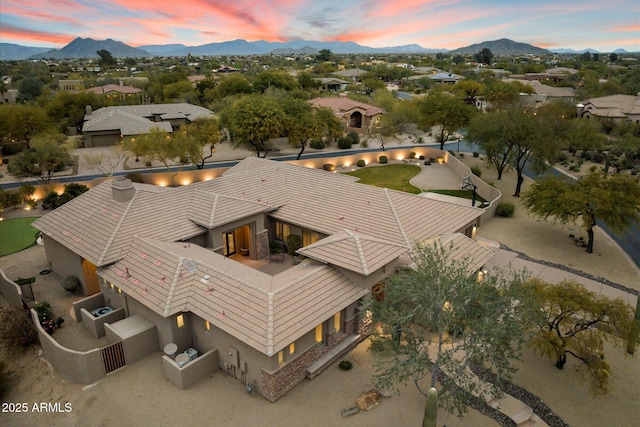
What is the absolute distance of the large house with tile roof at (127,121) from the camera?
6906 cm

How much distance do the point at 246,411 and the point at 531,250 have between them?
26434 mm

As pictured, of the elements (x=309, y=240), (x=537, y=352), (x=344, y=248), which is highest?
(x=344, y=248)

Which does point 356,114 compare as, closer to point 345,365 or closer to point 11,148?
point 11,148

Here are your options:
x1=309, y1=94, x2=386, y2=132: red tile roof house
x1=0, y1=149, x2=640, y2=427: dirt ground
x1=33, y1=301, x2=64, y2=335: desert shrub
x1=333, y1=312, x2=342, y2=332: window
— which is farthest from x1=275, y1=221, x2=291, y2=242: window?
x1=309, y1=94, x2=386, y2=132: red tile roof house

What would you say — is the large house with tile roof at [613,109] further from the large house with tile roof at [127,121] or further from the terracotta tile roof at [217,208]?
the large house with tile roof at [127,121]

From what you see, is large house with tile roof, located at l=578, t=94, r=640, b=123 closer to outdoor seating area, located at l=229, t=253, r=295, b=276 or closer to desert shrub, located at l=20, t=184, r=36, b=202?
outdoor seating area, located at l=229, t=253, r=295, b=276

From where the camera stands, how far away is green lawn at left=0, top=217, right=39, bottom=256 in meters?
34.8

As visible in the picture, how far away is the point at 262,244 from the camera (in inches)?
1246

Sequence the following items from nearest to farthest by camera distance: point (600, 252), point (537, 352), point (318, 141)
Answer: point (537, 352)
point (600, 252)
point (318, 141)

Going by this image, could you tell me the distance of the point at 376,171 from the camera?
5697cm

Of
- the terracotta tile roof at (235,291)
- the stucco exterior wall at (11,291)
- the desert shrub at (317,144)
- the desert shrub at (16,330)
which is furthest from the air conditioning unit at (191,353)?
the desert shrub at (317,144)

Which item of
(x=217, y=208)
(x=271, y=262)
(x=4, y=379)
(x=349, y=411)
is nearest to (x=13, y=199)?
(x=217, y=208)

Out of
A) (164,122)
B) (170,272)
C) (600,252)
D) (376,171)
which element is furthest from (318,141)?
(170,272)

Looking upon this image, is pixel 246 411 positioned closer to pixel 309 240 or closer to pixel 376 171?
pixel 309 240
